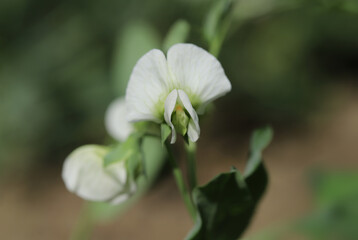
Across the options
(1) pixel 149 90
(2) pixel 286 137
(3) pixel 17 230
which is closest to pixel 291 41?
(2) pixel 286 137

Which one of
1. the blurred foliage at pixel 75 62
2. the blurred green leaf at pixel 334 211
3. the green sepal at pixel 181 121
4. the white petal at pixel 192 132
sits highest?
the green sepal at pixel 181 121

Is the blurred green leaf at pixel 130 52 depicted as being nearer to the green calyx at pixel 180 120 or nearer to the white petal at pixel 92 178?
the white petal at pixel 92 178

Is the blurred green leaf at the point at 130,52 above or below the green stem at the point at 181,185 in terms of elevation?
above

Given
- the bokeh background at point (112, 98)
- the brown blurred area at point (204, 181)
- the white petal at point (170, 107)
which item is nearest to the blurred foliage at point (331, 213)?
the white petal at point (170, 107)

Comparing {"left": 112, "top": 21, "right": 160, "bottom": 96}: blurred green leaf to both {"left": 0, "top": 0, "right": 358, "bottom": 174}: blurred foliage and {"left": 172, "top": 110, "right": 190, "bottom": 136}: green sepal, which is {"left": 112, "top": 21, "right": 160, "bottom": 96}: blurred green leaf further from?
{"left": 0, "top": 0, "right": 358, "bottom": 174}: blurred foliage

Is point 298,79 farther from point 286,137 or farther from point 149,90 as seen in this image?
point 149,90

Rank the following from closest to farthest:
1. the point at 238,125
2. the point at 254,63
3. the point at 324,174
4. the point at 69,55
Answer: the point at 324,174 < the point at 69,55 < the point at 254,63 < the point at 238,125

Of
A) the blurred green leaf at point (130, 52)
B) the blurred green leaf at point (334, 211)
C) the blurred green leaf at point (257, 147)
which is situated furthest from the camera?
the blurred green leaf at point (130, 52)
